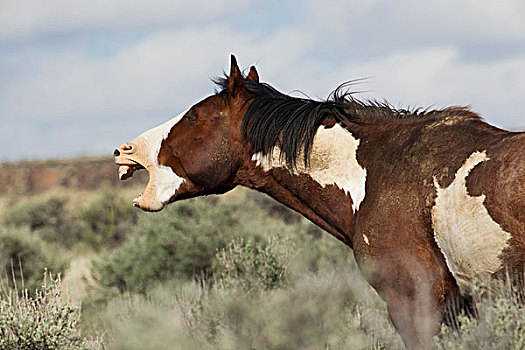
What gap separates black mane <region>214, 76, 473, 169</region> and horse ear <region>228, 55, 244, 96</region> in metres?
0.11

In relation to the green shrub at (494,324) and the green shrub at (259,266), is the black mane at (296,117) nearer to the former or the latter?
the green shrub at (494,324)

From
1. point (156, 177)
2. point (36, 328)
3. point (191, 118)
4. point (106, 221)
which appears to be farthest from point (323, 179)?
point (106, 221)

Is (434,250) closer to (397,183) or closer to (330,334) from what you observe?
(397,183)

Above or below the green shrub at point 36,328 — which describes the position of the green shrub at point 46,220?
above

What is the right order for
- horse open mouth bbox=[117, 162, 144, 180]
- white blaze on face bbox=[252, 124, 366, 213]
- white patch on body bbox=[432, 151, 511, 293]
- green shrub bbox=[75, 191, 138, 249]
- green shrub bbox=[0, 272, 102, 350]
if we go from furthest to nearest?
green shrub bbox=[75, 191, 138, 249]
green shrub bbox=[0, 272, 102, 350]
horse open mouth bbox=[117, 162, 144, 180]
white blaze on face bbox=[252, 124, 366, 213]
white patch on body bbox=[432, 151, 511, 293]

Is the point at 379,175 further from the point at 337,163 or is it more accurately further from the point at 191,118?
the point at 191,118

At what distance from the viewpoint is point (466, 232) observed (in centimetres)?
334

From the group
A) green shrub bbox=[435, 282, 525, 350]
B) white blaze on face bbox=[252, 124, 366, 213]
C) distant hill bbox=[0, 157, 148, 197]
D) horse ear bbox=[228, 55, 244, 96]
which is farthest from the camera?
distant hill bbox=[0, 157, 148, 197]

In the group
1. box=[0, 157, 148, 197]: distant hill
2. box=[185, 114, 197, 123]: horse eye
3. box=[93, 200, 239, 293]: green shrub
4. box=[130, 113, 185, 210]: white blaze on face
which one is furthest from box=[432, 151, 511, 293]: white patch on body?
box=[0, 157, 148, 197]: distant hill

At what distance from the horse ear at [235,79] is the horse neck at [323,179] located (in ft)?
1.62

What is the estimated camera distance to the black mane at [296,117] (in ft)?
13.7

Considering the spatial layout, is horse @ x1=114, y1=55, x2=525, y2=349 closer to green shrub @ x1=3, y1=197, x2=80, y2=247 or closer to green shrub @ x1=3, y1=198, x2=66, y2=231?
green shrub @ x1=3, y1=197, x2=80, y2=247

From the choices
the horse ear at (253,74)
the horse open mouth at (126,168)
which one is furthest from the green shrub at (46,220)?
the horse ear at (253,74)

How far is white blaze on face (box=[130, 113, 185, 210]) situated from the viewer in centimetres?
446
